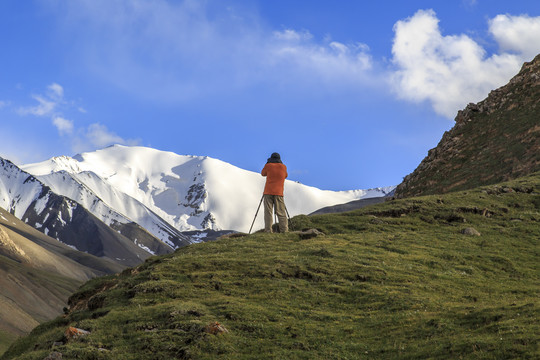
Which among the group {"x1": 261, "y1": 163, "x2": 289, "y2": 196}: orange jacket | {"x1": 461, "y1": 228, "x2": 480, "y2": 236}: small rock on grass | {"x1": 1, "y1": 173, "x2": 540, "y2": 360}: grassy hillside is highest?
{"x1": 461, "y1": 228, "x2": 480, "y2": 236}: small rock on grass

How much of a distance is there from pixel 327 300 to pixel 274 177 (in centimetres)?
1356

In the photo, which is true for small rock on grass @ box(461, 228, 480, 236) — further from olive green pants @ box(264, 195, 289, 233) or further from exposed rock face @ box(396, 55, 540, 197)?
exposed rock face @ box(396, 55, 540, 197)

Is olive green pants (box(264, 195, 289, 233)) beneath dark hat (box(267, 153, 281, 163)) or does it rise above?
beneath

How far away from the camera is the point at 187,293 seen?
24.7m

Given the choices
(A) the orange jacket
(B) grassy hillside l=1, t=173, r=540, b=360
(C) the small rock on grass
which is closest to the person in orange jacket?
(A) the orange jacket

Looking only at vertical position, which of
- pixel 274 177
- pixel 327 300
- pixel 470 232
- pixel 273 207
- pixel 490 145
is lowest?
pixel 327 300

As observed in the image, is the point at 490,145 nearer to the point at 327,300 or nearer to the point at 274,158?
the point at 274,158

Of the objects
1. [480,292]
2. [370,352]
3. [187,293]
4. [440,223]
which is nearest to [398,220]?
[440,223]

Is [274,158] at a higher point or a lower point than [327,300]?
higher

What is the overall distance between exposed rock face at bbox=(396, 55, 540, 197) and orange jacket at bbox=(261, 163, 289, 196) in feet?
110

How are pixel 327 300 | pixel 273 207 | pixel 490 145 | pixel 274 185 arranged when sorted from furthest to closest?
pixel 490 145
pixel 273 207
pixel 274 185
pixel 327 300

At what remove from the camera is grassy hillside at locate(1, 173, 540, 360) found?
1878 cm

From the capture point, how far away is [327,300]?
24.3 meters

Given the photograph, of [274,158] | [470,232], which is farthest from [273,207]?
[470,232]
